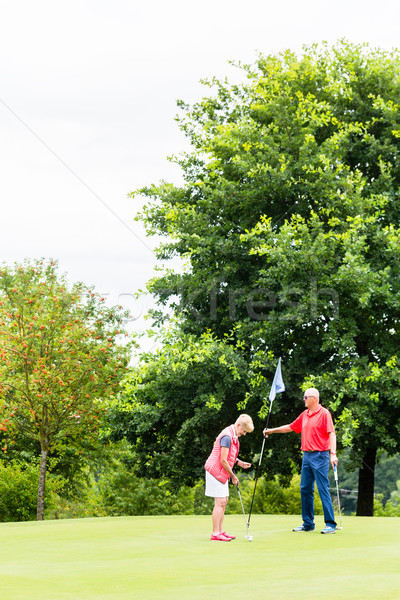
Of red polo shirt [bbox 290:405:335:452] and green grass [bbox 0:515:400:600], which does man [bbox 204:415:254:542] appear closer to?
green grass [bbox 0:515:400:600]

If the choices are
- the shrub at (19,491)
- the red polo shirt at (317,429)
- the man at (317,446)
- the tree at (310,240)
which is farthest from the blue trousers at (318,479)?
the shrub at (19,491)

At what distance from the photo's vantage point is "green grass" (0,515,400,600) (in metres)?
5.84

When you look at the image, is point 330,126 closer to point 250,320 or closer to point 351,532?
point 250,320

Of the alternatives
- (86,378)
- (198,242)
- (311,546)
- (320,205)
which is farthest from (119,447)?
(311,546)

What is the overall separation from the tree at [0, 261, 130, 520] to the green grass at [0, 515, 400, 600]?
1249 centimetres

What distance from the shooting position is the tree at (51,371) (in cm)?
2483

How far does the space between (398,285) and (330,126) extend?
5.67 meters

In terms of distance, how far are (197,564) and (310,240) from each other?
424 inches

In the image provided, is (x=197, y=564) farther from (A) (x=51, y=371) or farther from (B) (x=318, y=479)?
(A) (x=51, y=371)

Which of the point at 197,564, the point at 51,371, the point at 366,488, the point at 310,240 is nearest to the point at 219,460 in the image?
the point at 197,564

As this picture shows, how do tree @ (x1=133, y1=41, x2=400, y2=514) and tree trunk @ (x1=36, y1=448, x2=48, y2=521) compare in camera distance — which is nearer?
tree @ (x1=133, y1=41, x2=400, y2=514)

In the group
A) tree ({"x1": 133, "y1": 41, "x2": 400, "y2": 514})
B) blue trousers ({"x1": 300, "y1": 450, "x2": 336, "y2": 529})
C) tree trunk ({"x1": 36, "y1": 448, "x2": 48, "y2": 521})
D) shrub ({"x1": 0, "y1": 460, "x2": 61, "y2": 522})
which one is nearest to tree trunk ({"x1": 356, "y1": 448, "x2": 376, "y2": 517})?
tree ({"x1": 133, "y1": 41, "x2": 400, "y2": 514})

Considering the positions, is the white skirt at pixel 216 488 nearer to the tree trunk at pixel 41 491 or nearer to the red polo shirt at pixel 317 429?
the red polo shirt at pixel 317 429

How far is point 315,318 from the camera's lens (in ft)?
58.3
